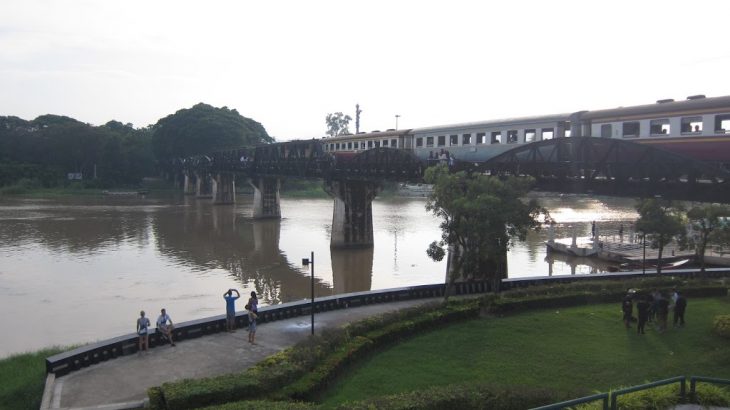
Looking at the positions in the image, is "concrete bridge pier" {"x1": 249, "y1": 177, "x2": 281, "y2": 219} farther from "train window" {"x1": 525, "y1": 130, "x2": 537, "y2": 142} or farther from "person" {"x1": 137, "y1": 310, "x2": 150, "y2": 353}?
"person" {"x1": 137, "y1": 310, "x2": 150, "y2": 353}

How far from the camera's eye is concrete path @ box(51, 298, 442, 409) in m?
13.4

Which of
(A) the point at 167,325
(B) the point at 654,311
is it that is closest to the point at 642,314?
(B) the point at 654,311

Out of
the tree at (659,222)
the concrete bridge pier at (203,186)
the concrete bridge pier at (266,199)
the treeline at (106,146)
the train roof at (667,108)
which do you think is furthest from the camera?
the treeline at (106,146)

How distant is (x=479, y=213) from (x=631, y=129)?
34.8 ft

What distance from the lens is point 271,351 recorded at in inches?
663

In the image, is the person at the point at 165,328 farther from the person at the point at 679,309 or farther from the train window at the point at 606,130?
the train window at the point at 606,130

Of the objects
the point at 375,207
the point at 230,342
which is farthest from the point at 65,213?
the point at 230,342

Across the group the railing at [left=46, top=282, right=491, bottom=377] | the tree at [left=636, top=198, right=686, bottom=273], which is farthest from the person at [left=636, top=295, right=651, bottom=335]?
the tree at [left=636, top=198, right=686, bottom=273]

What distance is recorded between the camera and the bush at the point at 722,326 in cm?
1703

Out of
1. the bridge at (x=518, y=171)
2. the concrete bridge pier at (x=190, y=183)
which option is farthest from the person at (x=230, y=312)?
the concrete bridge pier at (x=190, y=183)

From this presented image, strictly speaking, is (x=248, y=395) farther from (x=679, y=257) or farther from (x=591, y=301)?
(x=679, y=257)

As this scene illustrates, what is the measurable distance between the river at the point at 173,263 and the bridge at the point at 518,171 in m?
3.98

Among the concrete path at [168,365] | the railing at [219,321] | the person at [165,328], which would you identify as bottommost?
the concrete path at [168,365]

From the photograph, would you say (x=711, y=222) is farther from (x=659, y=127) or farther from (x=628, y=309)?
(x=628, y=309)
